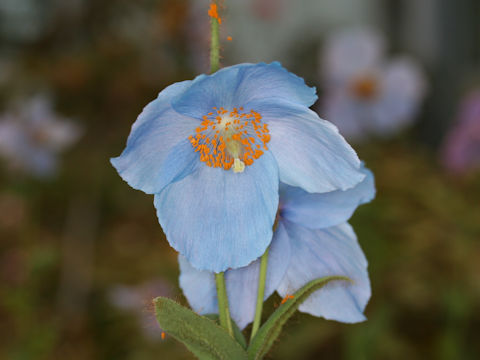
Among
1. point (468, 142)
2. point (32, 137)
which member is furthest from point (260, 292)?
point (32, 137)

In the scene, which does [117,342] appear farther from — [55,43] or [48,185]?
[55,43]

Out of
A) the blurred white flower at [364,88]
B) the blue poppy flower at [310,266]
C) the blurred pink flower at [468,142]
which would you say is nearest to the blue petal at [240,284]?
the blue poppy flower at [310,266]

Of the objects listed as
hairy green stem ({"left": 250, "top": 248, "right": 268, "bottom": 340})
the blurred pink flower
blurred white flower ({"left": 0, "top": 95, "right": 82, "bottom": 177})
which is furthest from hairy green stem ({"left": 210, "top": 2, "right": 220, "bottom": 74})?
blurred white flower ({"left": 0, "top": 95, "right": 82, "bottom": 177})

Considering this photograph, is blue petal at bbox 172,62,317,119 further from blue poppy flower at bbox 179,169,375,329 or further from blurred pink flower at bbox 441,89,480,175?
blurred pink flower at bbox 441,89,480,175

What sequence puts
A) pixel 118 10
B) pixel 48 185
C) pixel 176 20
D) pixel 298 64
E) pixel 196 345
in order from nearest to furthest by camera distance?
1. pixel 196 345
2. pixel 176 20
3. pixel 48 185
4. pixel 118 10
5. pixel 298 64

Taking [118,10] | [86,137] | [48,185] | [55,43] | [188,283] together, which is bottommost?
[48,185]

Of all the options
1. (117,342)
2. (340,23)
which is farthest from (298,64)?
(117,342)

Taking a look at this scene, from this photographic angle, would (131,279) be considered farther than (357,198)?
Yes
